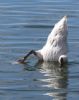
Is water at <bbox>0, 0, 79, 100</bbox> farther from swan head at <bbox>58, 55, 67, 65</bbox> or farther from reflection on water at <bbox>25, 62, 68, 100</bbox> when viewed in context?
swan head at <bbox>58, 55, 67, 65</bbox>

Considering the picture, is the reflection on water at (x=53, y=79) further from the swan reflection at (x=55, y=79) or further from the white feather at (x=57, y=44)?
the white feather at (x=57, y=44)

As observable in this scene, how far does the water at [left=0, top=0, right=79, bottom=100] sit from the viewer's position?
1384cm

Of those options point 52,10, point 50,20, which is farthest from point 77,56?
point 52,10

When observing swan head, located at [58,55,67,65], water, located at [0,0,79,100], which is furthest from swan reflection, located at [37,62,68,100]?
swan head, located at [58,55,67,65]

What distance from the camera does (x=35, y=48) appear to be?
56.2 feet

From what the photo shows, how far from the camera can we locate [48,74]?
1518cm

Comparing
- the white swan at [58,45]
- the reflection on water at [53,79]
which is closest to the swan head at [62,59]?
the white swan at [58,45]

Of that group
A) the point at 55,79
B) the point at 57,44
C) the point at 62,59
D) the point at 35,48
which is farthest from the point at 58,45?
the point at 55,79

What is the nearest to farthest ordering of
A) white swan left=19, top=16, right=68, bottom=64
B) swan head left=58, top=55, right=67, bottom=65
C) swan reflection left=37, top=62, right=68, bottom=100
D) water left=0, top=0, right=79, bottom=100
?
swan reflection left=37, top=62, right=68, bottom=100 → water left=0, top=0, right=79, bottom=100 → swan head left=58, top=55, right=67, bottom=65 → white swan left=19, top=16, right=68, bottom=64

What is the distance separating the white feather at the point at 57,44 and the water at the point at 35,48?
8.4 inches

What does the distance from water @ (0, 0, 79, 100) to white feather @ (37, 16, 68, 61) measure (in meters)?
0.21

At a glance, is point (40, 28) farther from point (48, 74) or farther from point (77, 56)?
point (48, 74)

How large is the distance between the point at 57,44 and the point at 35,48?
4.07 ft

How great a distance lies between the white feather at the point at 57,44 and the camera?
1595 centimetres
